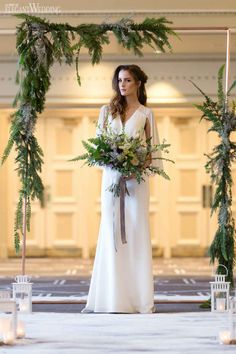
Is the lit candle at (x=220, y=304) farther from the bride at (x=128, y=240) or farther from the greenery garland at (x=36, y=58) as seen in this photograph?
the greenery garland at (x=36, y=58)

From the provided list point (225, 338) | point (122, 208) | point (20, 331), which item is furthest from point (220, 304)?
point (20, 331)

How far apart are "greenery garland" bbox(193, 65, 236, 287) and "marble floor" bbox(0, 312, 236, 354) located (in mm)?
694

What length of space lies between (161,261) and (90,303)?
218 inches

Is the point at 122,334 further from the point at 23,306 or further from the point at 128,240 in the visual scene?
the point at 128,240

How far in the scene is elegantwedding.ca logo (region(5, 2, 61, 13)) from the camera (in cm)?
859

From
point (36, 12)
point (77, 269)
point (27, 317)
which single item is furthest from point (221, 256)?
point (77, 269)

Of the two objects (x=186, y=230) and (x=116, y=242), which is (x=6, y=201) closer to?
(x=186, y=230)

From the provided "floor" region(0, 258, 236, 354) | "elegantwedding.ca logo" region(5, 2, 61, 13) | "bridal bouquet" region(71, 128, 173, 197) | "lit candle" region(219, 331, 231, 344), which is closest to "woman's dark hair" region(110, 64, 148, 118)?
"bridal bouquet" region(71, 128, 173, 197)

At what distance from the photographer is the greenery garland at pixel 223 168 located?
19.0 ft

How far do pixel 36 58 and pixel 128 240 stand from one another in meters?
1.34

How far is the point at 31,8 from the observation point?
8.59 meters

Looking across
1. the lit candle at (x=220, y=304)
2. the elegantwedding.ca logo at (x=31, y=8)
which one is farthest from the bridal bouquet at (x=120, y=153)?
the elegantwedding.ca logo at (x=31, y=8)

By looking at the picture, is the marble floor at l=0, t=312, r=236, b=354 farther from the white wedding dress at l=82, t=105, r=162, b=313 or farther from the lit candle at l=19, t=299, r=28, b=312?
the white wedding dress at l=82, t=105, r=162, b=313

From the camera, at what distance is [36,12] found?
26.2ft
